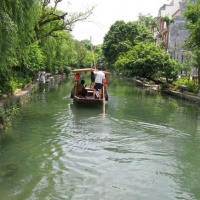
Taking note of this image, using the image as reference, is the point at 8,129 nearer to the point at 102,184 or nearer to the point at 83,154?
the point at 83,154

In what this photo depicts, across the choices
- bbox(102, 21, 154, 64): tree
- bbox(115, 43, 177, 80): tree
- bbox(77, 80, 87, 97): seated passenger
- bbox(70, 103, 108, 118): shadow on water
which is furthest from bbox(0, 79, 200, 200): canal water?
bbox(102, 21, 154, 64): tree

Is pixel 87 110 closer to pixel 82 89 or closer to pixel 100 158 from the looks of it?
pixel 82 89

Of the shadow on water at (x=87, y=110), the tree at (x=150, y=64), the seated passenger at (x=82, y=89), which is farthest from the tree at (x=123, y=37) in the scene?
the shadow on water at (x=87, y=110)

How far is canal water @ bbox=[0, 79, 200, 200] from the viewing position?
6.38 meters

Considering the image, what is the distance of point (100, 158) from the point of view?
8.36 meters

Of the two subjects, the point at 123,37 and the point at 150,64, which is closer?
the point at 150,64

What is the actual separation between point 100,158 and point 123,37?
145ft

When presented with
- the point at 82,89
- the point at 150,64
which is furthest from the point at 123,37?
the point at 82,89

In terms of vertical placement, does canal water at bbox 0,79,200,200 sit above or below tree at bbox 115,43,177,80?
below

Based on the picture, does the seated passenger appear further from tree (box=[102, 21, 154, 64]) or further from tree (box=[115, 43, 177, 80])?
tree (box=[102, 21, 154, 64])

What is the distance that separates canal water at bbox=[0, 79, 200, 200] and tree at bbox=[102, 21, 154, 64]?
35.4m

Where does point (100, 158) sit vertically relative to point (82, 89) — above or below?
below

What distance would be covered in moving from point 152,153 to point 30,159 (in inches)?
128

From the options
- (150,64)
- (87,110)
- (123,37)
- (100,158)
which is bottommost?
(100,158)
